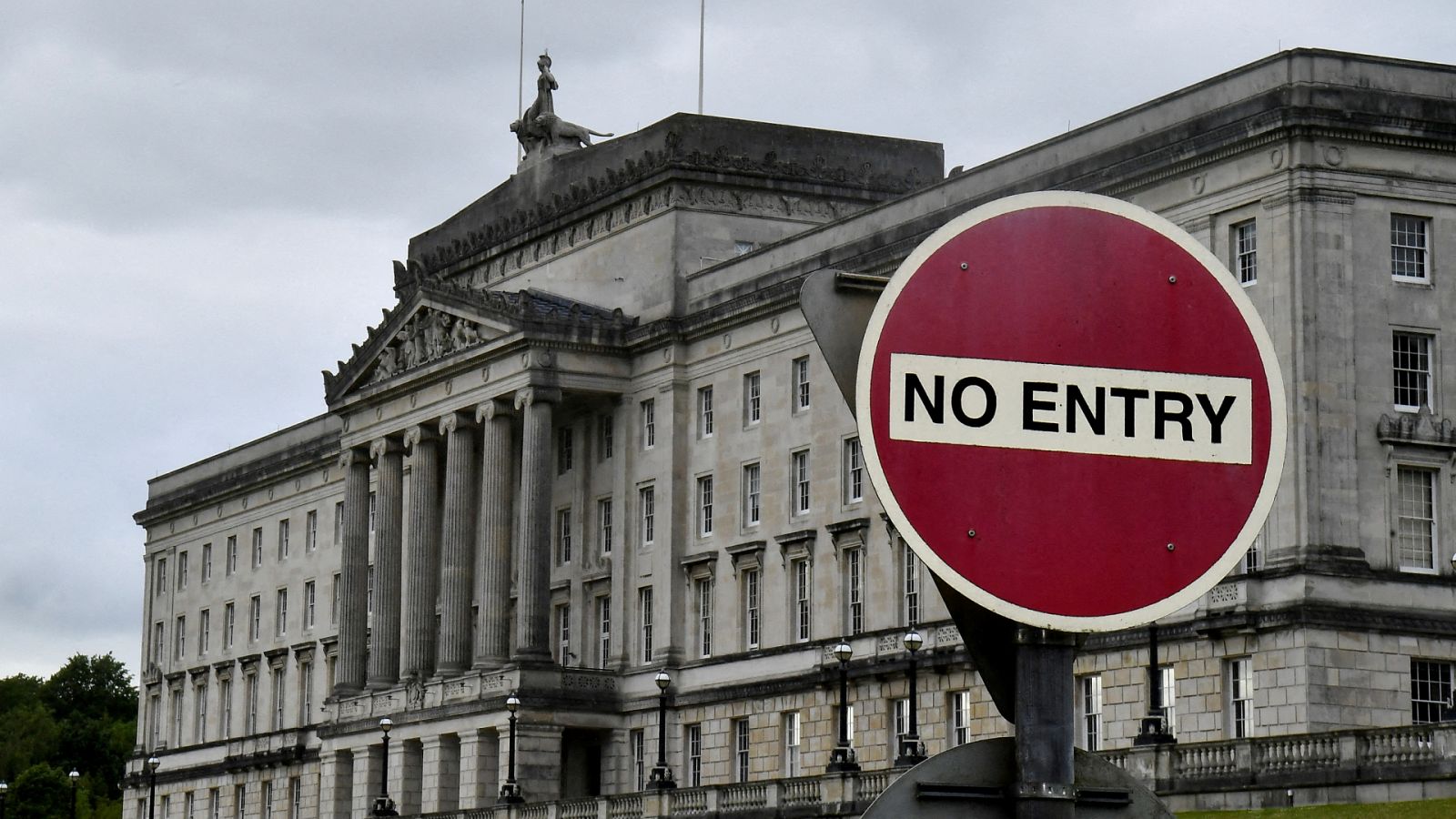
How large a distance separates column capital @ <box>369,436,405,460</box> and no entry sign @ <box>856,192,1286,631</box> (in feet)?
330

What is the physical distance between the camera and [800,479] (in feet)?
291

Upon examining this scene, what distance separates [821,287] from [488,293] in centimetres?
9317

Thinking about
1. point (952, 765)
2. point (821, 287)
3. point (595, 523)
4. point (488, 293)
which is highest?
point (488, 293)

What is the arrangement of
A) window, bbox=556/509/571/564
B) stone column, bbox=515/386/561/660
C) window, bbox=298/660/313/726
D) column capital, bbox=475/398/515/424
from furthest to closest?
window, bbox=298/660/313/726 → window, bbox=556/509/571/564 → column capital, bbox=475/398/515/424 → stone column, bbox=515/386/561/660

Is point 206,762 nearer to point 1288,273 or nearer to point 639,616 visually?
point 639,616

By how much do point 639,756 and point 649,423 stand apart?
11.5m

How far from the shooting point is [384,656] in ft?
347

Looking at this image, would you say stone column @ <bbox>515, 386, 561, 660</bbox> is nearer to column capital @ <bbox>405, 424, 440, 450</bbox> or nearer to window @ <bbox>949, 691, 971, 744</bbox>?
column capital @ <bbox>405, 424, 440, 450</bbox>

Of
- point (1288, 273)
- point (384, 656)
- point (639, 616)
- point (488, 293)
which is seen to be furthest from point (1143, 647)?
point (384, 656)

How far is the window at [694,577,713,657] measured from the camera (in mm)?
92688

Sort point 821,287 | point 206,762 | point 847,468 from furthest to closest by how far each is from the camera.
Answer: point 206,762 < point 847,468 < point 821,287

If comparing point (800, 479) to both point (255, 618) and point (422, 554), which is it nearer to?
point (422, 554)

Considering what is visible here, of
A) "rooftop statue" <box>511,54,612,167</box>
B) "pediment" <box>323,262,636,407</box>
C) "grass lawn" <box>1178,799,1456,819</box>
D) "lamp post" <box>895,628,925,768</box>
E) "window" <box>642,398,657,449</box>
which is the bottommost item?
"grass lawn" <box>1178,799,1456,819</box>

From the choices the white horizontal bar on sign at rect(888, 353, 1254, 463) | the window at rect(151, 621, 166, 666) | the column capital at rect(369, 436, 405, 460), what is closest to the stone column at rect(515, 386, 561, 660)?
the column capital at rect(369, 436, 405, 460)
